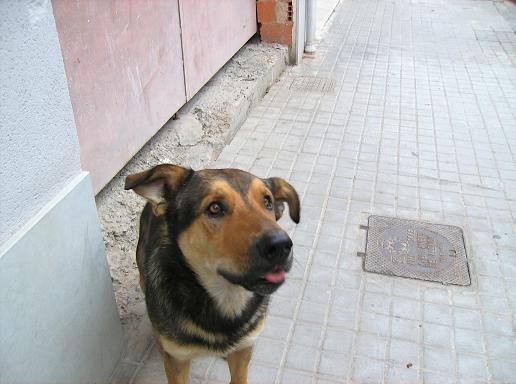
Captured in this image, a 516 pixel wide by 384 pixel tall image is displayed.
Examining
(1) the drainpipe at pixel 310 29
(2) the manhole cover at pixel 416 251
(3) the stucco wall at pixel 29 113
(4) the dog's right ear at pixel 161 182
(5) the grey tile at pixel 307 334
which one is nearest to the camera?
(3) the stucco wall at pixel 29 113

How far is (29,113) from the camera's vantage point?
82.0 inches

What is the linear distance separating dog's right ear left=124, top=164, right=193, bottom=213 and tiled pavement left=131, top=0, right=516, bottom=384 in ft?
4.31

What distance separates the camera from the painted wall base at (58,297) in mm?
2109

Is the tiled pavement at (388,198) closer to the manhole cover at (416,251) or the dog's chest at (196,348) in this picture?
the manhole cover at (416,251)

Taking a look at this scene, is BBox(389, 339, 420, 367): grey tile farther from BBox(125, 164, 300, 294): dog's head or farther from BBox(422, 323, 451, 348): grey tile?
BBox(125, 164, 300, 294): dog's head

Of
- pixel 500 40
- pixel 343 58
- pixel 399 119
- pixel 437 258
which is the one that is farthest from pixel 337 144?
pixel 500 40

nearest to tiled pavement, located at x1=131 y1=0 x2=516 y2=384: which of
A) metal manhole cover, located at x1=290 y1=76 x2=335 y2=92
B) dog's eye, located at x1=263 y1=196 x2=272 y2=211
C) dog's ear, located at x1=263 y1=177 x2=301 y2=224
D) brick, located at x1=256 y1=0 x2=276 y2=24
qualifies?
metal manhole cover, located at x1=290 y1=76 x2=335 y2=92

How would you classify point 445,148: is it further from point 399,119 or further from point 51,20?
point 51,20

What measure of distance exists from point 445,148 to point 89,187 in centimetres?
487

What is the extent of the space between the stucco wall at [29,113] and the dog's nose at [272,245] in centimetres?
105

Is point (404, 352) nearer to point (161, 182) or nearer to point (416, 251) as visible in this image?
point (416, 251)

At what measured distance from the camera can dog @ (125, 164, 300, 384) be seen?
85.7 inches

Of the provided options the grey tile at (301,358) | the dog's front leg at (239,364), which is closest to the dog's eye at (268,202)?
the dog's front leg at (239,364)

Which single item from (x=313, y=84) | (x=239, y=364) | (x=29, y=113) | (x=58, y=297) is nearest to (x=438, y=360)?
(x=239, y=364)
